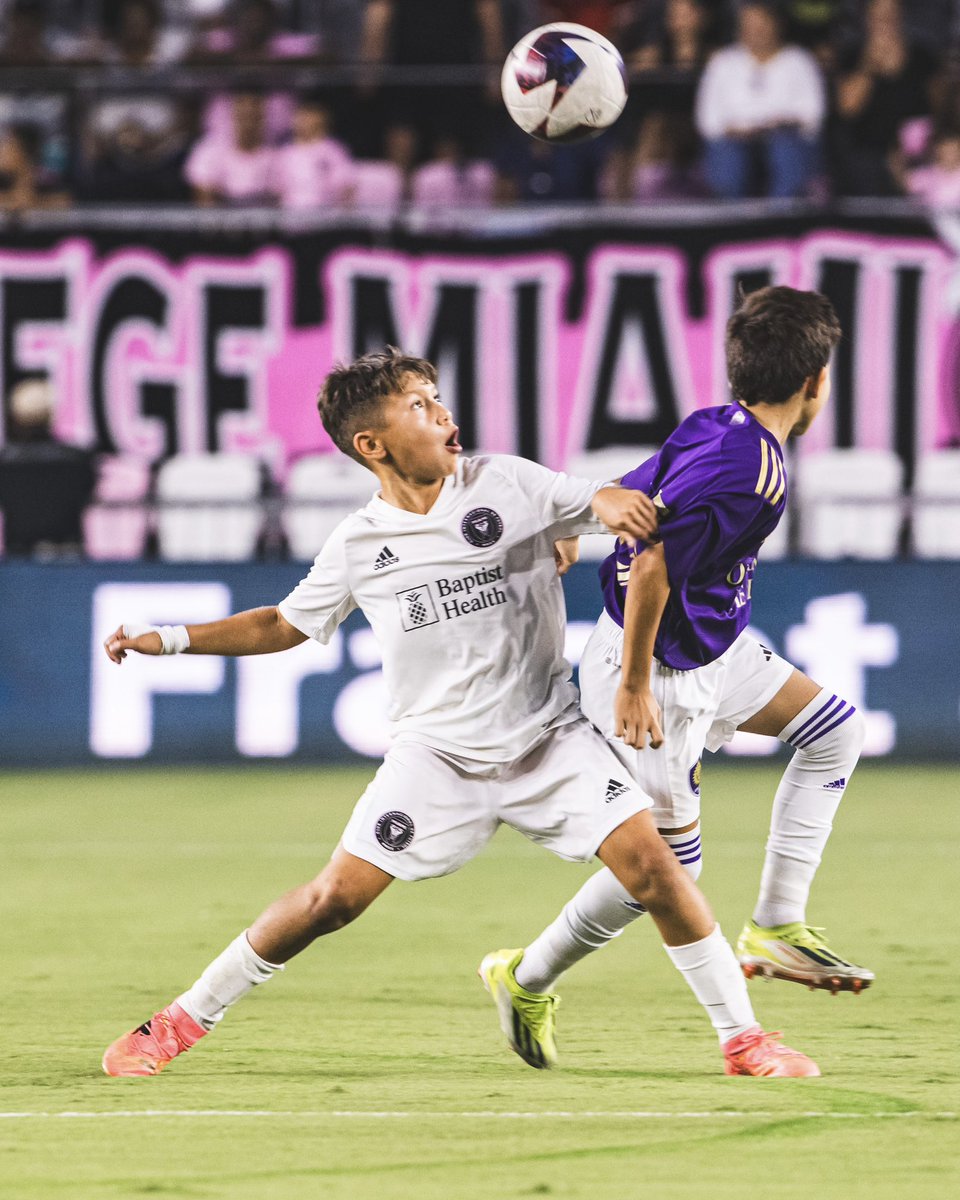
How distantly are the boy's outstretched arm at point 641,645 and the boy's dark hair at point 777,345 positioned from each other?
59cm

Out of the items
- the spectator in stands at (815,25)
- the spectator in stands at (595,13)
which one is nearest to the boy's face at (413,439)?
the spectator in stands at (815,25)

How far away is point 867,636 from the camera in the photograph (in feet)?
39.4

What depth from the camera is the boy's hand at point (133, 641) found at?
206 inches

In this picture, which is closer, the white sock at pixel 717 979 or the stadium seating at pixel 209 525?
the white sock at pixel 717 979

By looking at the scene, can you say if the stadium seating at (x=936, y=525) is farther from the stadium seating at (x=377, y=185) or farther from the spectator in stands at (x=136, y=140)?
the spectator in stands at (x=136, y=140)

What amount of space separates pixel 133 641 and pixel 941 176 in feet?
34.7

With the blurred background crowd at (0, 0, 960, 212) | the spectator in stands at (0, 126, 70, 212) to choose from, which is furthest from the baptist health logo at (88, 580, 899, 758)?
the spectator in stands at (0, 126, 70, 212)

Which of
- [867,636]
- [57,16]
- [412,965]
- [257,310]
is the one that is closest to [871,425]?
[867,636]

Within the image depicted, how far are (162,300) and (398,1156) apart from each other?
33.6 feet

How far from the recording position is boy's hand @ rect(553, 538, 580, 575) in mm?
5355

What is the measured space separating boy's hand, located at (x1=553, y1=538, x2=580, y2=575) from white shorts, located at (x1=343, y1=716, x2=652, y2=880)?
499mm

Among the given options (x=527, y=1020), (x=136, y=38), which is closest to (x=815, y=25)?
(x=136, y=38)

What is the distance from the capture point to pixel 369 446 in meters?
5.18

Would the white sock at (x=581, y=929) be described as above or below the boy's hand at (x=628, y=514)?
below
